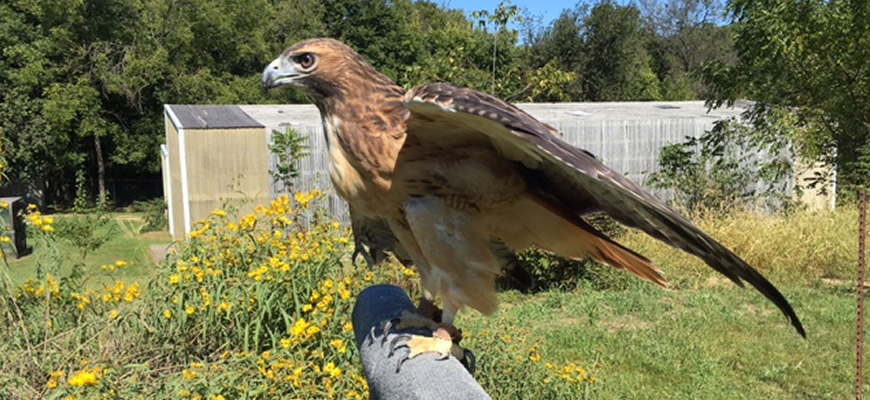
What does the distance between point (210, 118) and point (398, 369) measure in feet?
43.0

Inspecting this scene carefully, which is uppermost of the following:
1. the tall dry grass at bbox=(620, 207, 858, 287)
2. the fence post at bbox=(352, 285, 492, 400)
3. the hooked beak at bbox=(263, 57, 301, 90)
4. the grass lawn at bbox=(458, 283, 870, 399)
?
the hooked beak at bbox=(263, 57, 301, 90)

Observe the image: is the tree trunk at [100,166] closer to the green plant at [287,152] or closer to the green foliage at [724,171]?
the green plant at [287,152]

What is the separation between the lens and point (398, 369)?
2084 millimetres

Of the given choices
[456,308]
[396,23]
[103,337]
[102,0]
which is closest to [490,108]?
→ [456,308]

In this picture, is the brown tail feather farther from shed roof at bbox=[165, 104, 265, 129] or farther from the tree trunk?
the tree trunk

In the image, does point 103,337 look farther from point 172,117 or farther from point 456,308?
point 172,117

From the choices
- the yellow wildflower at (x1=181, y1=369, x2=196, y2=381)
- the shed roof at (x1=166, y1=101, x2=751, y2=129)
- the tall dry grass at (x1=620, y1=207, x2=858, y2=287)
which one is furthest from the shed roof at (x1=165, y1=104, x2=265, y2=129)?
the yellow wildflower at (x1=181, y1=369, x2=196, y2=381)

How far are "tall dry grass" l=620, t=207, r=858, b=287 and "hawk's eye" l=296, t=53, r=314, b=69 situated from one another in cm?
729

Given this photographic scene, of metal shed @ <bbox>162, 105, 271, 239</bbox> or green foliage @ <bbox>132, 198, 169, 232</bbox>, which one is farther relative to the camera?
green foliage @ <bbox>132, 198, 169, 232</bbox>

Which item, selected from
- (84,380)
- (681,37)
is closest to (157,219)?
(84,380)

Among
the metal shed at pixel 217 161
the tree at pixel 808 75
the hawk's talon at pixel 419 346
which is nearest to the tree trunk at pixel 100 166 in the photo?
the metal shed at pixel 217 161

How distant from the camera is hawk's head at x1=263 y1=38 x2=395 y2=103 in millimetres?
2203

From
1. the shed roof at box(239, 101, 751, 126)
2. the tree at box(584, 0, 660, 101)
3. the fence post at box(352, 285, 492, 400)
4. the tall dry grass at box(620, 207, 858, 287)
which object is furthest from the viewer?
the tree at box(584, 0, 660, 101)

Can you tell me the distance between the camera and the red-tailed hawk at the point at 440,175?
2.06 m
